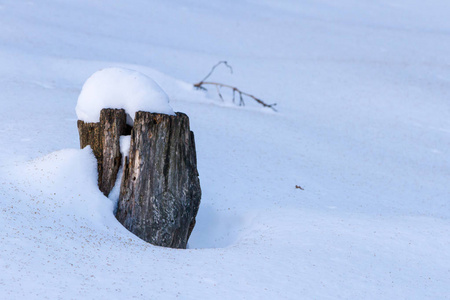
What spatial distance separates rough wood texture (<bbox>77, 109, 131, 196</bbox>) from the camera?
9023 millimetres

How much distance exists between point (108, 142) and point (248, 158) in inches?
248

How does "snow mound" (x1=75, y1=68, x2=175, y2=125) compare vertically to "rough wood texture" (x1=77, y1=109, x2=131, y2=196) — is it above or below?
above

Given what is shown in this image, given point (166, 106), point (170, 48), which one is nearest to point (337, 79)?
point (170, 48)

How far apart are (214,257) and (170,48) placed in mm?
22729

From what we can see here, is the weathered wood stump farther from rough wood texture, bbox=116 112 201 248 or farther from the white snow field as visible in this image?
the white snow field

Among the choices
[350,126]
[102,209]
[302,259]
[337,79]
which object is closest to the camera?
[302,259]

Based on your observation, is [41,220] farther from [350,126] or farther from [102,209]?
[350,126]

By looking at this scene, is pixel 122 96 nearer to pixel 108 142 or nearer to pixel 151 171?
pixel 108 142

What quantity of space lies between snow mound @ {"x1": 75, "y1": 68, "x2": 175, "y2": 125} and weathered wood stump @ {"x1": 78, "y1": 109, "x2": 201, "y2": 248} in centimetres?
17

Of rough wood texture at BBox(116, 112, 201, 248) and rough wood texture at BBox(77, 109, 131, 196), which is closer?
rough wood texture at BBox(116, 112, 201, 248)

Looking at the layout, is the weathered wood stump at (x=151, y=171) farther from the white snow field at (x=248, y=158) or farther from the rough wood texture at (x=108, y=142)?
the white snow field at (x=248, y=158)

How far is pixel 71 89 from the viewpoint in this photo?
19500 mm

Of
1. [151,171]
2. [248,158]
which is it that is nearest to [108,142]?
[151,171]

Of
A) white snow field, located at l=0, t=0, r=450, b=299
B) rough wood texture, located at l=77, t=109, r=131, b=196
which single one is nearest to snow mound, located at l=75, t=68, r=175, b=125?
rough wood texture, located at l=77, t=109, r=131, b=196
